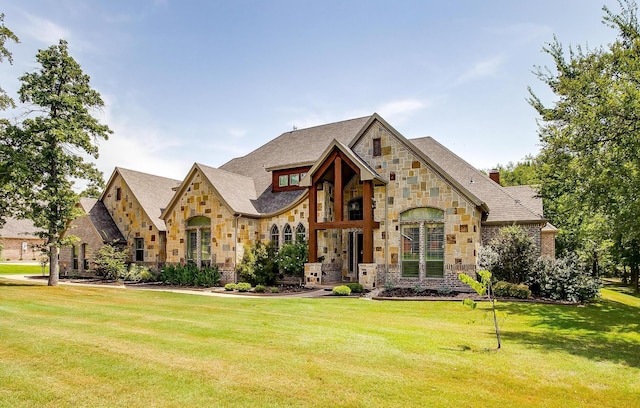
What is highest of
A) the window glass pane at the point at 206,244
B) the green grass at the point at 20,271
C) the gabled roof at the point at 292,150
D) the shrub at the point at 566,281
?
the gabled roof at the point at 292,150

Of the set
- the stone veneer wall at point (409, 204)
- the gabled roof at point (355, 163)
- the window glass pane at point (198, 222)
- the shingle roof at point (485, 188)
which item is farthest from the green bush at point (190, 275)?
the shingle roof at point (485, 188)

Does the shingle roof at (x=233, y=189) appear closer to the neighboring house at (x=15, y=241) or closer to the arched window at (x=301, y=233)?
the arched window at (x=301, y=233)

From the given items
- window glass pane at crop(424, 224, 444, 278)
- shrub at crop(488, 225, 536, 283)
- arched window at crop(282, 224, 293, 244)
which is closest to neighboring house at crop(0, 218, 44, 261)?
arched window at crop(282, 224, 293, 244)

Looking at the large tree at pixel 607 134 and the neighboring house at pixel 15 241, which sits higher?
the large tree at pixel 607 134

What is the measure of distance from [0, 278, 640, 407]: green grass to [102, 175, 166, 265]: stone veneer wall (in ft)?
45.7

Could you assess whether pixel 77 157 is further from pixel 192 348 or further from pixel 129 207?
pixel 192 348

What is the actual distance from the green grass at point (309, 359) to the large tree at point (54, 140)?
997 centimetres

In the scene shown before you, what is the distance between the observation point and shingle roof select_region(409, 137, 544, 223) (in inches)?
834

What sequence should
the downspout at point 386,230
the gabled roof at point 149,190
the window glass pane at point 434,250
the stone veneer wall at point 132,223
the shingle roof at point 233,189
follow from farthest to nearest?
the gabled roof at point 149,190 < the stone veneer wall at point 132,223 < the shingle roof at point 233,189 < the downspout at point 386,230 < the window glass pane at point 434,250

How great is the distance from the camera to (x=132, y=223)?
29.2 m

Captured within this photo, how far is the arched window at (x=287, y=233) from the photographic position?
2425 centimetres

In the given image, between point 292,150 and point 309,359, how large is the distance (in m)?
22.5

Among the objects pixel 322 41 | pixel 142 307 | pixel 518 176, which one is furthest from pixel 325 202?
pixel 518 176

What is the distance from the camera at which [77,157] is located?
912 inches
